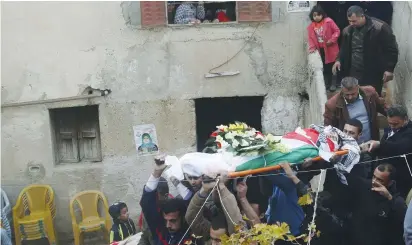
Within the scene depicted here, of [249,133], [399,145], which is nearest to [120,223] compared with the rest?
[249,133]

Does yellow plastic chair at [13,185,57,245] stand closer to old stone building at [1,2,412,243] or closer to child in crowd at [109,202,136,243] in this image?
old stone building at [1,2,412,243]

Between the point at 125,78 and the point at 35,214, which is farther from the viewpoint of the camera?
the point at 35,214

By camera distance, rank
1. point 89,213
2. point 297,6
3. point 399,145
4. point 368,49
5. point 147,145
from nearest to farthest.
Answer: point 399,145 < point 368,49 < point 297,6 < point 147,145 < point 89,213

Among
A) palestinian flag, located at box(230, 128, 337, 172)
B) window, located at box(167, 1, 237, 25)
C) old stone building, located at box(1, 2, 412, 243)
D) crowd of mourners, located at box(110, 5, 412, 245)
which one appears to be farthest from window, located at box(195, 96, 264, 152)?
palestinian flag, located at box(230, 128, 337, 172)

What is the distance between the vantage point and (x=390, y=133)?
620 cm

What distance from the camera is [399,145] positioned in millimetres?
5922

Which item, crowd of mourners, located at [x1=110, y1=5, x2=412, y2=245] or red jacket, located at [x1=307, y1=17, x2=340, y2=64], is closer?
crowd of mourners, located at [x1=110, y1=5, x2=412, y2=245]

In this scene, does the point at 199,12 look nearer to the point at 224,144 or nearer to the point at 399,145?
the point at 224,144

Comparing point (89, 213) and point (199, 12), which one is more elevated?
point (199, 12)

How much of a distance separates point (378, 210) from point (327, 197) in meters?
0.55

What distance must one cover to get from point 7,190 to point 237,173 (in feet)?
18.0

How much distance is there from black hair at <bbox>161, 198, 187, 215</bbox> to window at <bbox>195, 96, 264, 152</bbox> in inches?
151

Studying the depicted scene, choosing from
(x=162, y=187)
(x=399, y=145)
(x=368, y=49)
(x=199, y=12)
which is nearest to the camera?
(x=399, y=145)

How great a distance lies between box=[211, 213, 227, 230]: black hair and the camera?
216 inches
